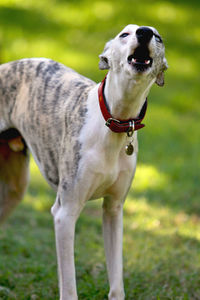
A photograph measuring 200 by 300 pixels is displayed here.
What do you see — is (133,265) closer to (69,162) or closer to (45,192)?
(69,162)

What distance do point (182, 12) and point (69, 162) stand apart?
10855mm

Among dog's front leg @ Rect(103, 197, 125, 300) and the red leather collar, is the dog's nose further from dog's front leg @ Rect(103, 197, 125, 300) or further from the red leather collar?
dog's front leg @ Rect(103, 197, 125, 300)

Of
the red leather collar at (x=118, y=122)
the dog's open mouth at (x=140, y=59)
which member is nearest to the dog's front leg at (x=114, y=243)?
the red leather collar at (x=118, y=122)

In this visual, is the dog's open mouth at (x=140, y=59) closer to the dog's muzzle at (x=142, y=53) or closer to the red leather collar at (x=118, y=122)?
the dog's muzzle at (x=142, y=53)

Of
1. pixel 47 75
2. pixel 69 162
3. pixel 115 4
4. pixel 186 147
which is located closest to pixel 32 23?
pixel 115 4

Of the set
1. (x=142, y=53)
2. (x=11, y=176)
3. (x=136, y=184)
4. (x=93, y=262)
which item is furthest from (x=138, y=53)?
(x=136, y=184)

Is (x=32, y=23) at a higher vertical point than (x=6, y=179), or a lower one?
lower

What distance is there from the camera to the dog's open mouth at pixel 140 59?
9.84 ft

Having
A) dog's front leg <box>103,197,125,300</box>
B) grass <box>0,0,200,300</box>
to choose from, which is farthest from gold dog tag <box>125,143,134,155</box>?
grass <box>0,0,200,300</box>

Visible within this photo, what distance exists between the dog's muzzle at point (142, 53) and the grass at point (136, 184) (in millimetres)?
1764

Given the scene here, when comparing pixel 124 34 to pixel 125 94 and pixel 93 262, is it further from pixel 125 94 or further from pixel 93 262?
pixel 93 262

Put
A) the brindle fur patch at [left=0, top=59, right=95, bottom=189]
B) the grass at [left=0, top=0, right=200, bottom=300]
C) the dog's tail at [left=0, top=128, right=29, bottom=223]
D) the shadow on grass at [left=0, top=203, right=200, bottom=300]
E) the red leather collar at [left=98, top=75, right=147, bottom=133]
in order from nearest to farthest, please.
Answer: the red leather collar at [left=98, top=75, right=147, bottom=133]
the brindle fur patch at [left=0, top=59, right=95, bottom=189]
the shadow on grass at [left=0, top=203, right=200, bottom=300]
the grass at [left=0, top=0, right=200, bottom=300]
the dog's tail at [left=0, top=128, right=29, bottom=223]

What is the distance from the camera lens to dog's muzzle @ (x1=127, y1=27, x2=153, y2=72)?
297cm

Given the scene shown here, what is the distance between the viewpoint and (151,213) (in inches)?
233
